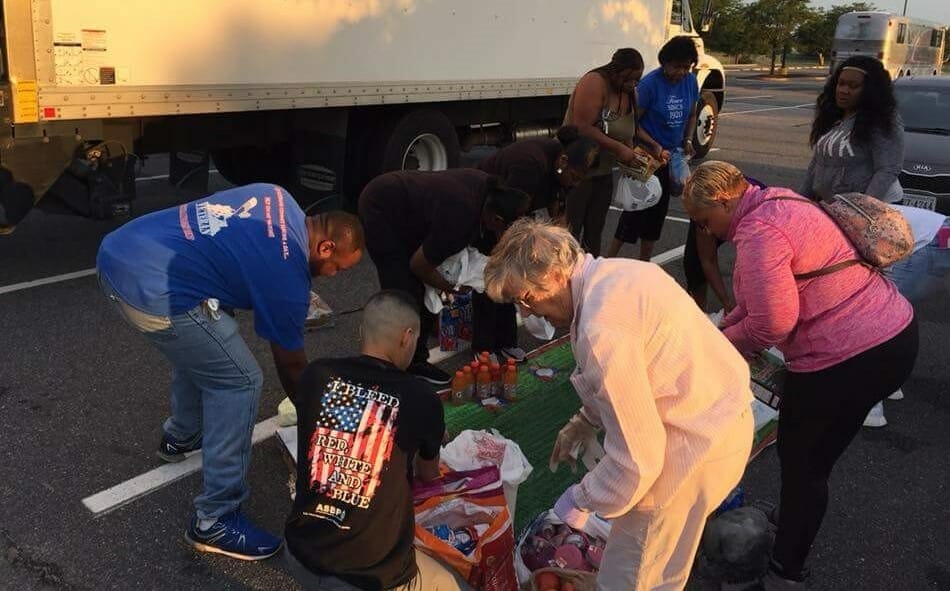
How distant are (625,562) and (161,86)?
453cm

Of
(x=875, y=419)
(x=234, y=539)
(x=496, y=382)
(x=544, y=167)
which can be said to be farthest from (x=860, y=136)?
(x=234, y=539)

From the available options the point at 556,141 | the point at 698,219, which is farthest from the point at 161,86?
the point at 698,219

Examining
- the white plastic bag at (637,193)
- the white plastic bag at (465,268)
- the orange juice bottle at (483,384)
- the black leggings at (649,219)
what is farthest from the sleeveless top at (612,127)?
the orange juice bottle at (483,384)

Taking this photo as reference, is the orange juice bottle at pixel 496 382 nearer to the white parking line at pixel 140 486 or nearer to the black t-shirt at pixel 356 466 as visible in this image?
the white parking line at pixel 140 486

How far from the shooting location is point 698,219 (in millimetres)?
2766

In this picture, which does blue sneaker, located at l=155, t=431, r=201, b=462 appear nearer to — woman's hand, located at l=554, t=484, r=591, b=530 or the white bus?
woman's hand, located at l=554, t=484, r=591, b=530

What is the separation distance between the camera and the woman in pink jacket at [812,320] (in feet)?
8.21

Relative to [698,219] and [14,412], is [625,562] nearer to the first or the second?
[698,219]

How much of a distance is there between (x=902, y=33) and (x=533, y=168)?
3295 cm

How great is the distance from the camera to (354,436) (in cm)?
208

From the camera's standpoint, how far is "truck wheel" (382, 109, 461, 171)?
7160 mm

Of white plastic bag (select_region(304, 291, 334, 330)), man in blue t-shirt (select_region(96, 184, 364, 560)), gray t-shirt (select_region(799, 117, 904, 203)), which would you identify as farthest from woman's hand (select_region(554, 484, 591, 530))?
white plastic bag (select_region(304, 291, 334, 330))

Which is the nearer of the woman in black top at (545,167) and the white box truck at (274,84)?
the woman in black top at (545,167)

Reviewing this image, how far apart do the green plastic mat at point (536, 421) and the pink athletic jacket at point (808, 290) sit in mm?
1214
